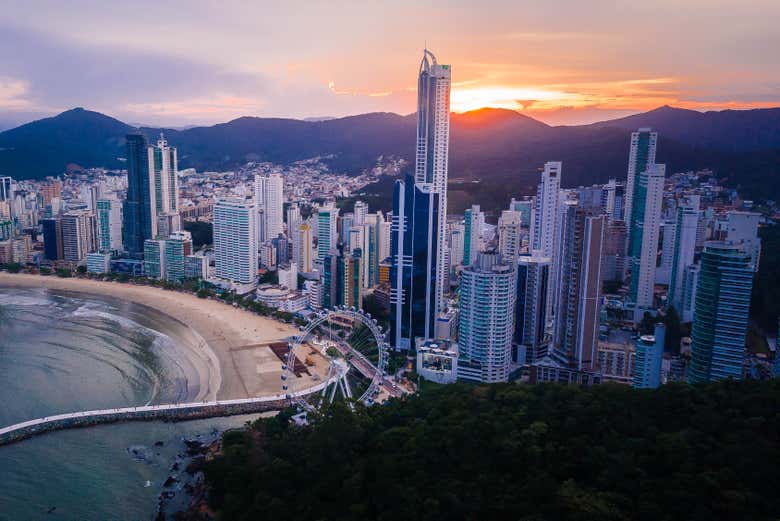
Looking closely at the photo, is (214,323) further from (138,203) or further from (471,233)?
(138,203)

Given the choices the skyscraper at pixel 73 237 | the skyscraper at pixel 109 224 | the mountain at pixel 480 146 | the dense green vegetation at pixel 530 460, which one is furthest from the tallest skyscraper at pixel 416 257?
the skyscraper at pixel 73 237

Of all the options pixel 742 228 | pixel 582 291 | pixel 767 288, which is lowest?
pixel 767 288

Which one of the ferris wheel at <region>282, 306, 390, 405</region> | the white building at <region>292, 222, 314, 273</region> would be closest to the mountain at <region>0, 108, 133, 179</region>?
the white building at <region>292, 222, 314, 273</region>

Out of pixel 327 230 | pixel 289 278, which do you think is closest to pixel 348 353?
pixel 289 278

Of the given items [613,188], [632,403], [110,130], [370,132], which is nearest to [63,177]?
[110,130]

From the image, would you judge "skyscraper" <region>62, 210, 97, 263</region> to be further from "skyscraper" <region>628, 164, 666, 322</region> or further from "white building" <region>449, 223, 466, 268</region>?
"skyscraper" <region>628, 164, 666, 322</region>

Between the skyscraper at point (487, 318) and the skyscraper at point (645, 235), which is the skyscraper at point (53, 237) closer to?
the skyscraper at point (487, 318)

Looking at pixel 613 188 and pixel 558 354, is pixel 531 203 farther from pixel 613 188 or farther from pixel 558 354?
pixel 558 354
